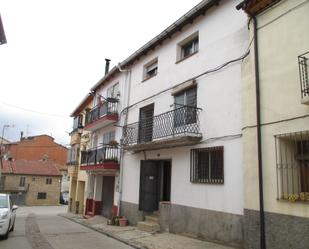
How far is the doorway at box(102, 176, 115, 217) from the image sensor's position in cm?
1952

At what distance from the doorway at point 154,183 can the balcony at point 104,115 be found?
4.19m

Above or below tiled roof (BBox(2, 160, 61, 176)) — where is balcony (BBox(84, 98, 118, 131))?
above

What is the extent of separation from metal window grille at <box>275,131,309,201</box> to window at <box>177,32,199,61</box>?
5.82 metres

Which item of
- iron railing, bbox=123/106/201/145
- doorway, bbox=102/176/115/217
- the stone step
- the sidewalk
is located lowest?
the sidewalk

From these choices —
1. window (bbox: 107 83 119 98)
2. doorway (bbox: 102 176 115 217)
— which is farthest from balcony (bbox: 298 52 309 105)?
doorway (bbox: 102 176 115 217)

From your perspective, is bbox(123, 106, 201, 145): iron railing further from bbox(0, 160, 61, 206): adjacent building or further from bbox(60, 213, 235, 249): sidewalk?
bbox(0, 160, 61, 206): adjacent building

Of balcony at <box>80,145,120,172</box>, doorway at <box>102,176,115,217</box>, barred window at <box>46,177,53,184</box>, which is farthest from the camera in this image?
barred window at <box>46,177,53,184</box>

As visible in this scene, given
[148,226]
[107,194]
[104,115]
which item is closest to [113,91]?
[104,115]

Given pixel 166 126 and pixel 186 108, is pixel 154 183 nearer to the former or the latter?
pixel 166 126

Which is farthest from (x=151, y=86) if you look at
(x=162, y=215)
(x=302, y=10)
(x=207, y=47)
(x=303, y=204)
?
(x=303, y=204)

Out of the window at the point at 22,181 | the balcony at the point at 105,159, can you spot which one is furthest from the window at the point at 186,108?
the window at the point at 22,181

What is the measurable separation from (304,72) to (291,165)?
2134 mm

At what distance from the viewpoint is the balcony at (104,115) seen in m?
17.9

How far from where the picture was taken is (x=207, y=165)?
11008mm
